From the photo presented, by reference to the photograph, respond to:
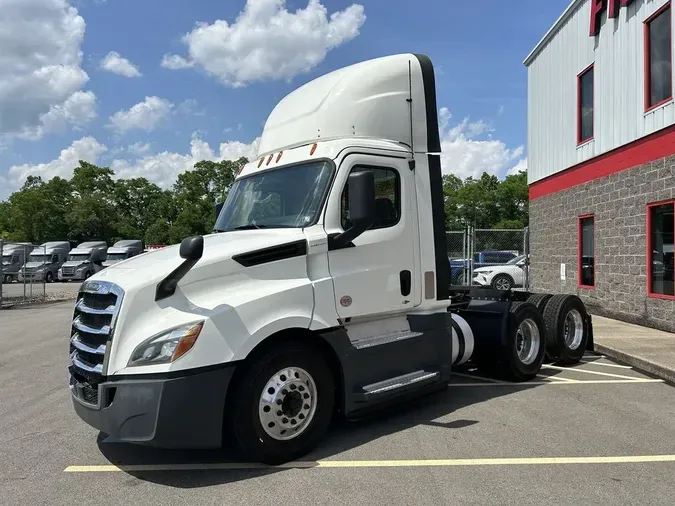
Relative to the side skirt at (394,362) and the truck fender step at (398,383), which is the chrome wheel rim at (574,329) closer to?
the side skirt at (394,362)

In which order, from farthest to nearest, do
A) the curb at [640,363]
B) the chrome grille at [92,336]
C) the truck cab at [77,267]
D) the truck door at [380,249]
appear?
the truck cab at [77,267] < the curb at [640,363] < the truck door at [380,249] < the chrome grille at [92,336]

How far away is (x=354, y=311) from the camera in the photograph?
495 cm

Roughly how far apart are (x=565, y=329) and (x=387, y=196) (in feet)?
14.7

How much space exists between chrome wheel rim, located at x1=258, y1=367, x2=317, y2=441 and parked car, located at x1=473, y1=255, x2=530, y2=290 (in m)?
14.9

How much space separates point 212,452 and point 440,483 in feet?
6.61

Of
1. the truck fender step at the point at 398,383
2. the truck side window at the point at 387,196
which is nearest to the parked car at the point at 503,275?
the truck fender step at the point at 398,383

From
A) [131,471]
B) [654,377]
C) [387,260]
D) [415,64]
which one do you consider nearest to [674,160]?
[654,377]

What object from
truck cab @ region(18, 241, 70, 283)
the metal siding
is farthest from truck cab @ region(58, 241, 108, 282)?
the metal siding

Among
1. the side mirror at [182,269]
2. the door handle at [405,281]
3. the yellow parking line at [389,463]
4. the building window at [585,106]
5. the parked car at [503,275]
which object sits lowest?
the yellow parking line at [389,463]

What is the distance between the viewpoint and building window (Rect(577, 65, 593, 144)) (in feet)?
44.8

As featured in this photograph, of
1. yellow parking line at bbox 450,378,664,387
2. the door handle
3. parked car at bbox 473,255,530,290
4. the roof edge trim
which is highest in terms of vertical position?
the roof edge trim

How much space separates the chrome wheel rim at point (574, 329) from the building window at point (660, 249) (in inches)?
112

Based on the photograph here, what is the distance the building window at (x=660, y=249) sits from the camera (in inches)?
398

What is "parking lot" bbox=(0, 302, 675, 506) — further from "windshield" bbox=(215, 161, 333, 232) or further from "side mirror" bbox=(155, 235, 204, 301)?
"windshield" bbox=(215, 161, 333, 232)
